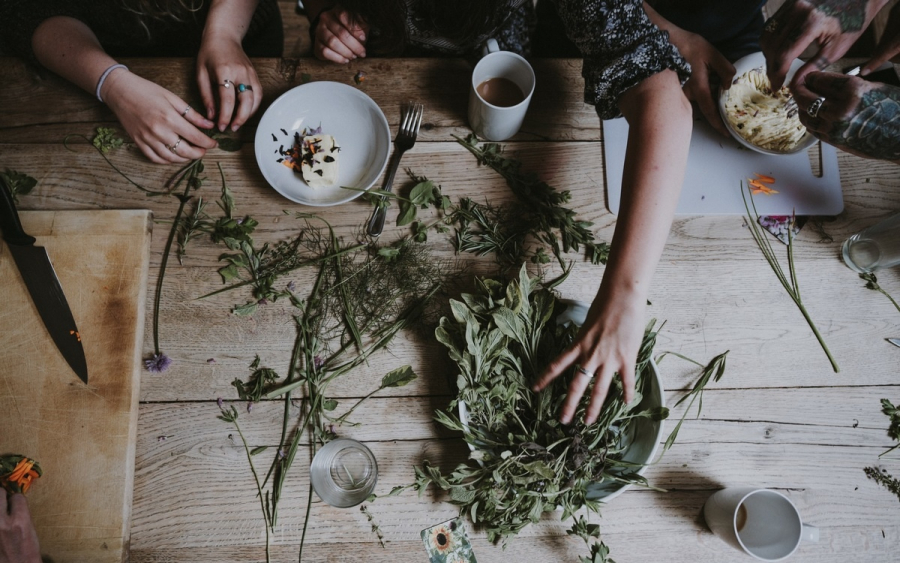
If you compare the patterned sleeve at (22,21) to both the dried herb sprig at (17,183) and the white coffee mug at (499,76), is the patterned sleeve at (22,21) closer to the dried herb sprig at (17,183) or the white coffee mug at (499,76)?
the dried herb sprig at (17,183)

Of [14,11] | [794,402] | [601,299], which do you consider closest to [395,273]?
[601,299]

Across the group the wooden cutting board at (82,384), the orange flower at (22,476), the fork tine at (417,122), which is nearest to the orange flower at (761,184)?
the fork tine at (417,122)

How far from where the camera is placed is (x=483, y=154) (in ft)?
3.19

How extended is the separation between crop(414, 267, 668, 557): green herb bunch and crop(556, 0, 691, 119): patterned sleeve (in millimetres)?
397

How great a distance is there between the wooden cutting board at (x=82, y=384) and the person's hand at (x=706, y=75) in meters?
1.12

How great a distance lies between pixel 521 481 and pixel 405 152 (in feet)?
2.14

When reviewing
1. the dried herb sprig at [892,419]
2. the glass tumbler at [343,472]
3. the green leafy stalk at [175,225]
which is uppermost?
the green leafy stalk at [175,225]

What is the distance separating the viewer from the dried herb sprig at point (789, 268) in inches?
36.9

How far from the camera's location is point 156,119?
0.92 meters

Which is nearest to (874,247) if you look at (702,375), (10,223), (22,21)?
(702,375)

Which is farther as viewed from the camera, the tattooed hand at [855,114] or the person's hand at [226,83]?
the person's hand at [226,83]

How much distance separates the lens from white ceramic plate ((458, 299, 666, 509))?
0.77 meters

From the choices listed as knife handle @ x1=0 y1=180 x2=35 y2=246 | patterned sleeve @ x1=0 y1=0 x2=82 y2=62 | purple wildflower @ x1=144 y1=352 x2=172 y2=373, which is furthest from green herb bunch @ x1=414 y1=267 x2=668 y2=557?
patterned sleeve @ x1=0 y1=0 x2=82 y2=62

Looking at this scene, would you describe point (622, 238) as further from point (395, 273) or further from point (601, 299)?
point (395, 273)
